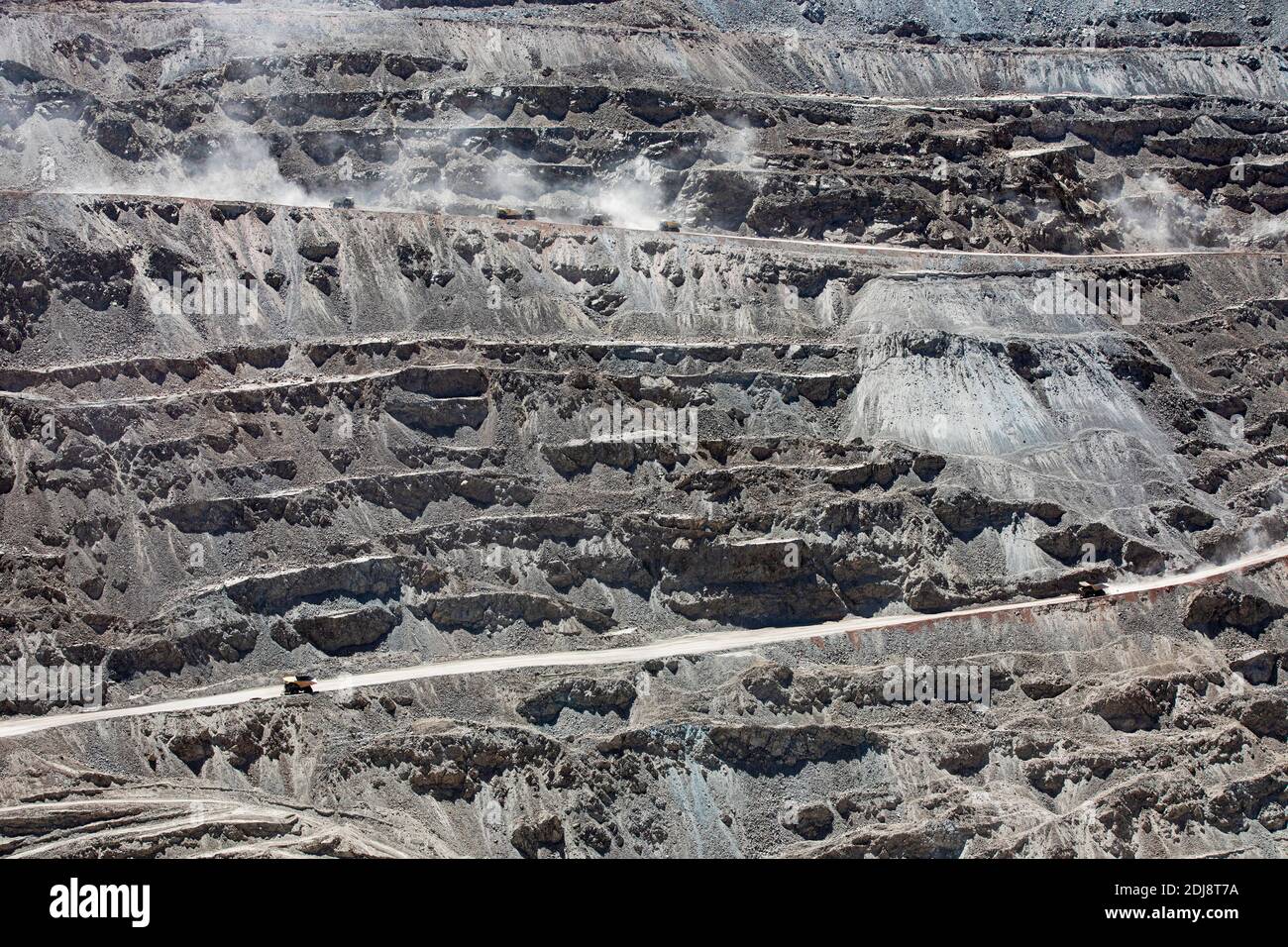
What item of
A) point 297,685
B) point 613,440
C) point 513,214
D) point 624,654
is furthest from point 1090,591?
point 513,214

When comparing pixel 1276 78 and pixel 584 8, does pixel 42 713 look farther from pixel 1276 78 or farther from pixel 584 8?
pixel 1276 78

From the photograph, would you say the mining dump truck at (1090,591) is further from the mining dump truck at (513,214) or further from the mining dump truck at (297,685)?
the mining dump truck at (513,214)

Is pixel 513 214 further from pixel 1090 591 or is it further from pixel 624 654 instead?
pixel 1090 591

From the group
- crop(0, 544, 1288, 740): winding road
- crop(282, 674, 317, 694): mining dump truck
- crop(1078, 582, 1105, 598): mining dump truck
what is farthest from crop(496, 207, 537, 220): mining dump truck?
crop(1078, 582, 1105, 598): mining dump truck

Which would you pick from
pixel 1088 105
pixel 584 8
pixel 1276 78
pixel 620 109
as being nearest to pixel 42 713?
pixel 620 109

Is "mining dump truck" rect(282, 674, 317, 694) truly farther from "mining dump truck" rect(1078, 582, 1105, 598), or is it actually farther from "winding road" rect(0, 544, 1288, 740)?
"mining dump truck" rect(1078, 582, 1105, 598)

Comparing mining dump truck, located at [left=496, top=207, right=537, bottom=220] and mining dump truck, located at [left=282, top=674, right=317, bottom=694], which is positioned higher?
mining dump truck, located at [left=496, top=207, right=537, bottom=220]

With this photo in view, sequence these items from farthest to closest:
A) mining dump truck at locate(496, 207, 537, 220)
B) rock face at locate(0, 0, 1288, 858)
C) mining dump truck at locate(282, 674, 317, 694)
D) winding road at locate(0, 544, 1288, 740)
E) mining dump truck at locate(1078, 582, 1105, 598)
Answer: mining dump truck at locate(496, 207, 537, 220) → mining dump truck at locate(1078, 582, 1105, 598) → mining dump truck at locate(282, 674, 317, 694) → winding road at locate(0, 544, 1288, 740) → rock face at locate(0, 0, 1288, 858)
